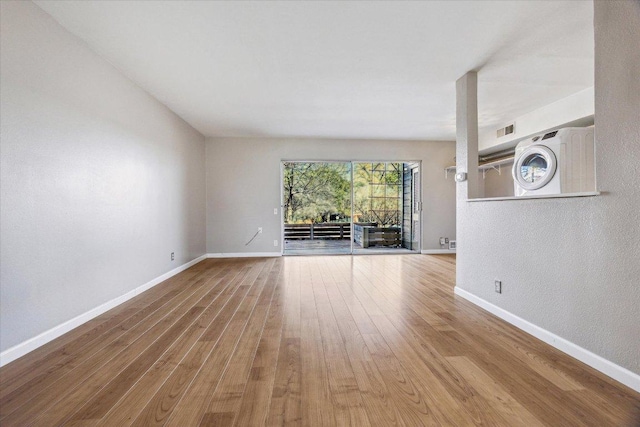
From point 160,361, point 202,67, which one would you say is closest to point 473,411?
point 160,361

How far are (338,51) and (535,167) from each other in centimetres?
223

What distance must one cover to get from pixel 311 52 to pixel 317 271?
2.97 meters

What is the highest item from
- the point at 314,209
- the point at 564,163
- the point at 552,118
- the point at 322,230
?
the point at 552,118

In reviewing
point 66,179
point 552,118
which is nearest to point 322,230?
point 552,118

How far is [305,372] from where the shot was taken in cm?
167

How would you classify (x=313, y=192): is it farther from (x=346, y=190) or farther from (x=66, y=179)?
(x=66, y=179)

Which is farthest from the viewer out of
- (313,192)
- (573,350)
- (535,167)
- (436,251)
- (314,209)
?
(314,209)

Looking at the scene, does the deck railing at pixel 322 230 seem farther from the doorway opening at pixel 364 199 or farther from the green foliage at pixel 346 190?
the doorway opening at pixel 364 199

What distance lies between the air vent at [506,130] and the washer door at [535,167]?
212 centimetres

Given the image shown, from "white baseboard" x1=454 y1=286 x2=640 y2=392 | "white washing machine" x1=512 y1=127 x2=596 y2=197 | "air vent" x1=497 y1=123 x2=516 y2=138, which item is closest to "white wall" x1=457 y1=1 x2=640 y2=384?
"white baseboard" x1=454 y1=286 x2=640 y2=392

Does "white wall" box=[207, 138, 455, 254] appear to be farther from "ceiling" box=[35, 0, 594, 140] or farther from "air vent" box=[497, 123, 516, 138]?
"air vent" box=[497, 123, 516, 138]

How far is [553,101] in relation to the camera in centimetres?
405

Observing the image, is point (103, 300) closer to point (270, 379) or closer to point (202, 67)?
point (270, 379)

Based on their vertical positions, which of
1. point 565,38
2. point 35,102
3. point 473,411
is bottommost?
point 473,411
